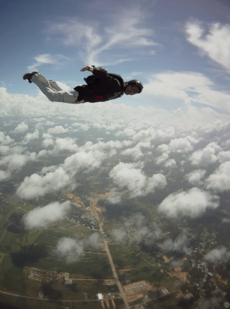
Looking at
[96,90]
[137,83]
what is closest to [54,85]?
[96,90]

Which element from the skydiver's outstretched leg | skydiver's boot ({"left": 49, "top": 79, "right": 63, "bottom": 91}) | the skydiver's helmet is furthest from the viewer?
skydiver's boot ({"left": 49, "top": 79, "right": 63, "bottom": 91})

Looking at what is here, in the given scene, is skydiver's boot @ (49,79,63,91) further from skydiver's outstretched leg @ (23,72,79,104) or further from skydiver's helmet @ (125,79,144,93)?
skydiver's helmet @ (125,79,144,93)

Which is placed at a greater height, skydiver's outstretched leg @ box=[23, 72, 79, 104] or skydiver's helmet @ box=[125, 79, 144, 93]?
skydiver's outstretched leg @ box=[23, 72, 79, 104]

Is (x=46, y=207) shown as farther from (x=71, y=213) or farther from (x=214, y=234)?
(x=214, y=234)

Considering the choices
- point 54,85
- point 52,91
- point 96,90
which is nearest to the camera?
point 96,90

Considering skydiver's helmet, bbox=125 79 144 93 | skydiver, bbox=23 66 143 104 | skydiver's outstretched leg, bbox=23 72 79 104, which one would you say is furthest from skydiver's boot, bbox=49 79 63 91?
skydiver's helmet, bbox=125 79 144 93

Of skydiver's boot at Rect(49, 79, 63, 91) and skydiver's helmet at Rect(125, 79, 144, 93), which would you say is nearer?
skydiver's helmet at Rect(125, 79, 144, 93)

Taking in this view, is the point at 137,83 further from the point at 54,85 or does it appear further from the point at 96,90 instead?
the point at 54,85

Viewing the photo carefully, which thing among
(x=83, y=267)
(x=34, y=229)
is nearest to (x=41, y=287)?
(x=83, y=267)

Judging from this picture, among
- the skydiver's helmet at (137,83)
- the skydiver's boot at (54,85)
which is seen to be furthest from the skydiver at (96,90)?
the skydiver's boot at (54,85)
